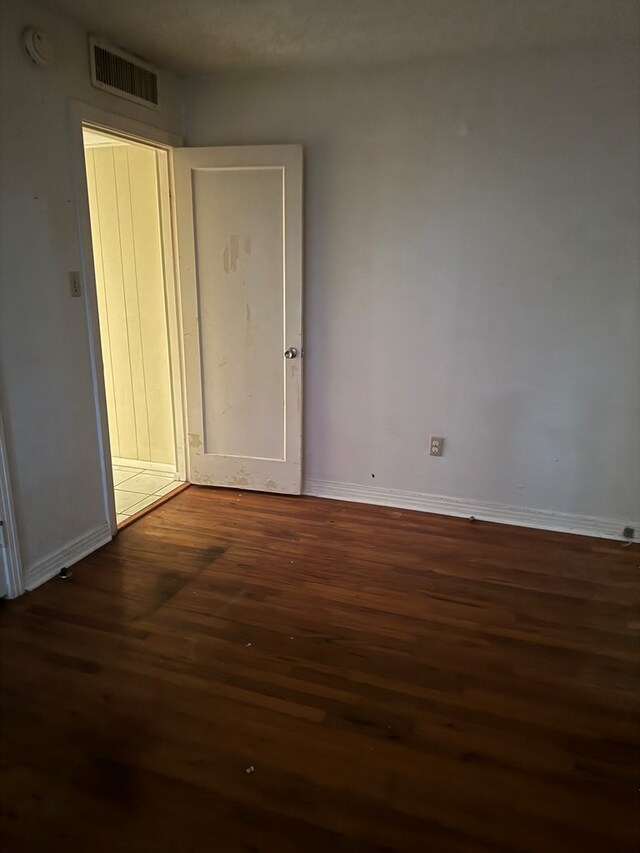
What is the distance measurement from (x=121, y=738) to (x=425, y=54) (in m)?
3.25

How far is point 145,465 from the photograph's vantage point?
4184mm

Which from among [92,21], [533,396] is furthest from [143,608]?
[92,21]

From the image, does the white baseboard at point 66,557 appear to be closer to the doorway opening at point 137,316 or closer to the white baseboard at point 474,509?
the doorway opening at point 137,316

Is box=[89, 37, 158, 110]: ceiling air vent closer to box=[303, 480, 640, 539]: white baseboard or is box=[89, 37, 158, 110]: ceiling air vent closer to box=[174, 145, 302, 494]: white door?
box=[174, 145, 302, 494]: white door

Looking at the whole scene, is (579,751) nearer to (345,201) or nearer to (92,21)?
(345,201)

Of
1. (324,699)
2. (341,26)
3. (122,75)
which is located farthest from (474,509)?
(122,75)

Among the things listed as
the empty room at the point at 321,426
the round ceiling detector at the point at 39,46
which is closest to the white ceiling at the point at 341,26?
the empty room at the point at 321,426

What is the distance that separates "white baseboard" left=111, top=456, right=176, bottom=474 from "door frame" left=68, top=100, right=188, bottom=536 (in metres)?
0.25

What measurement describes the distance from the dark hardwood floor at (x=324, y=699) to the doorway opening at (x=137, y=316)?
1.02m

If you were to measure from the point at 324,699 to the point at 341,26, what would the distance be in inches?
109

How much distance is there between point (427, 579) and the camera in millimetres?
2709

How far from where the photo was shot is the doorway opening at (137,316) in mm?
3602

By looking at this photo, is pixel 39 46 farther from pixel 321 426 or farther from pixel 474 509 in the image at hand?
pixel 474 509

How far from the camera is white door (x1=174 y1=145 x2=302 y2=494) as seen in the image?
325 centimetres
